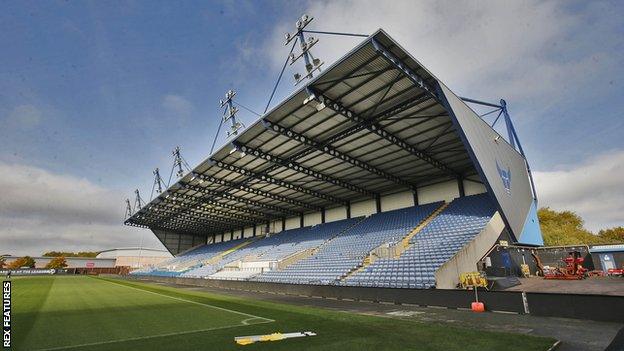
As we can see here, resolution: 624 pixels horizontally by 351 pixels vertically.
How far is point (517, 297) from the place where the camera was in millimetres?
11531

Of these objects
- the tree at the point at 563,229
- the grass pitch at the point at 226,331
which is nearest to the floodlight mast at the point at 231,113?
the grass pitch at the point at 226,331

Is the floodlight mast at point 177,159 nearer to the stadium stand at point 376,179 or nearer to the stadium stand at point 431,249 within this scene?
the stadium stand at point 376,179

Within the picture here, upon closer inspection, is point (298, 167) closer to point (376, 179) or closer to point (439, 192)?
point (376, 179)

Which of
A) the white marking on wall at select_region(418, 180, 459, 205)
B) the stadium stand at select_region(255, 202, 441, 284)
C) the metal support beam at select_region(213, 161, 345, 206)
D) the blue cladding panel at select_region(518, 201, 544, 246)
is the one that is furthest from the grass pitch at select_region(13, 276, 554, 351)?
the white marking on wall at select_region(418, 180, 459, 205)

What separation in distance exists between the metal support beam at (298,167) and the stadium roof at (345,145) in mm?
84

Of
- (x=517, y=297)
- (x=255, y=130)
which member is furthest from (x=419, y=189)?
(x=517, y=297)

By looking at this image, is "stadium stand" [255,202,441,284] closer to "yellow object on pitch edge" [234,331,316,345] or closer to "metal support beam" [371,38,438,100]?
"metal support beam" [371,38,438,100]

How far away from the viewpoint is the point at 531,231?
76.0 feet

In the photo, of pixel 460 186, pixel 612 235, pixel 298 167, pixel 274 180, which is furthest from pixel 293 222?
pixel 612 235

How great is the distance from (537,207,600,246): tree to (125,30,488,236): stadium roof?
123ft

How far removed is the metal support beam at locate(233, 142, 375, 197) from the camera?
25.2m

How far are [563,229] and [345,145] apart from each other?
56012 millimetres

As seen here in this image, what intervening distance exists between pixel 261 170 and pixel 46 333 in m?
21.4

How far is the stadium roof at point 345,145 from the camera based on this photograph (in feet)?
53.9
